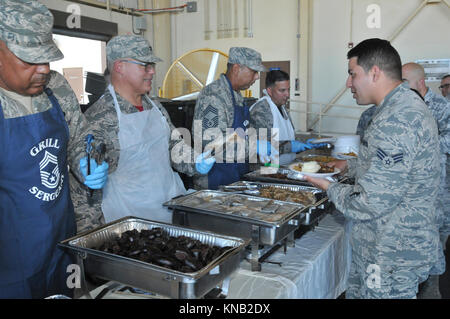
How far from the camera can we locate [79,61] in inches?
176

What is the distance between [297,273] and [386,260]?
37cm

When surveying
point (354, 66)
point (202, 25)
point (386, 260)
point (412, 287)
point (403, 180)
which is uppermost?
point (202, 25)

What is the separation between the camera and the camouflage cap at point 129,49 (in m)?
1.66

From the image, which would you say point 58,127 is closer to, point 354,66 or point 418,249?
point 354,66

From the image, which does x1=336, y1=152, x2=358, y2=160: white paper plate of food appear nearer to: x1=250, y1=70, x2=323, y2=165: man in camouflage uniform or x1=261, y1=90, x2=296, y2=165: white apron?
x1=250, y1=70, x2=323, y2=165: man in camouflage uniform

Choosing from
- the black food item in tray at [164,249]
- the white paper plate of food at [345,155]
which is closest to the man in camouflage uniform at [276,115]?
the white paper plate of food at [345,155]

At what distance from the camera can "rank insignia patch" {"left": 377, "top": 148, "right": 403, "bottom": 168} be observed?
49.8 inches

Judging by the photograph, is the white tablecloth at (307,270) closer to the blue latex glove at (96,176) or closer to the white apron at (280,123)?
the blue latex glove at (96,176)

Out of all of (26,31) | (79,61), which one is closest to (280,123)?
(26,31)

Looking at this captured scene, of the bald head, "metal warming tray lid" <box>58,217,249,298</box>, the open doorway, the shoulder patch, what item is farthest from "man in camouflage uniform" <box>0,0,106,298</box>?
the open doorway

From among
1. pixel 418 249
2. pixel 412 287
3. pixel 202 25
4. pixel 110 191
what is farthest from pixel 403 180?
pixel 202 25

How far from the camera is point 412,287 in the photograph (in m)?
1.43

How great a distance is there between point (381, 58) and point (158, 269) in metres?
1.08

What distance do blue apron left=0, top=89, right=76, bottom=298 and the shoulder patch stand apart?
1.01 metres
